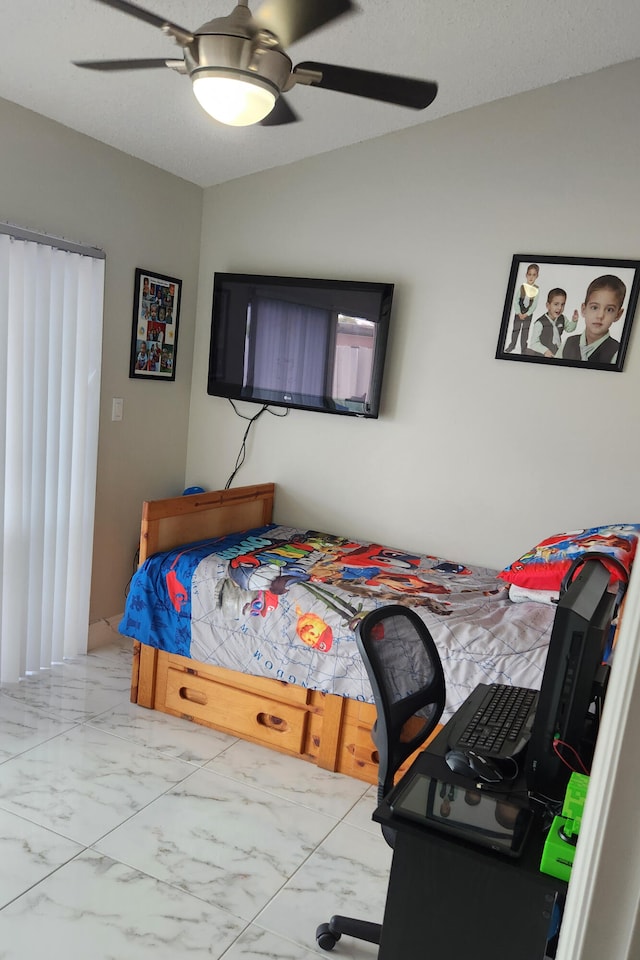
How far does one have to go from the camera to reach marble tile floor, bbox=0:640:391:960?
182 centimetres

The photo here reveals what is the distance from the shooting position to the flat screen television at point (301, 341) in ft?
10.9

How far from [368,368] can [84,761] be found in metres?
2.07

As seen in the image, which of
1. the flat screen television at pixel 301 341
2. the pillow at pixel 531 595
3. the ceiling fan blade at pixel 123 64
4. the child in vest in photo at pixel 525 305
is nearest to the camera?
the ceiling fan blade at pixel 123 64

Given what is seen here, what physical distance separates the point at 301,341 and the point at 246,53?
6.19 feet

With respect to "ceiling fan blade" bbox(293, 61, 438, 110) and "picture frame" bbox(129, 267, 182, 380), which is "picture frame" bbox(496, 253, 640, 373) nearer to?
"ceiling fan blade" bbox(293, 61, 438, 110)

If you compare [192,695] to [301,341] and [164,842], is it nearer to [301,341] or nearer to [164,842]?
[164,842]

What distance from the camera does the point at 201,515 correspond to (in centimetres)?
324

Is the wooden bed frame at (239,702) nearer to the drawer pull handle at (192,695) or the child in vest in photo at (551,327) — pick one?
the drawer pull handle at (192,695)

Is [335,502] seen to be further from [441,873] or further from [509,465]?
[441,873]

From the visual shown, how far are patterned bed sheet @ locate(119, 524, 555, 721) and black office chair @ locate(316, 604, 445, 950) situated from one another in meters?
0.59

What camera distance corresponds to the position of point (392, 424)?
344 centimetres

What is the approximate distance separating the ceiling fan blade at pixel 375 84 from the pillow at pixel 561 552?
5.15 feet

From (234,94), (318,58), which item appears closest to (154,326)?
(318,58)

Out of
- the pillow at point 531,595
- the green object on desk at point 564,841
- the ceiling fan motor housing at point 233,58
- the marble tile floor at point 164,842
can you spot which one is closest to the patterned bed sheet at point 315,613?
the pillow at point 531,595
